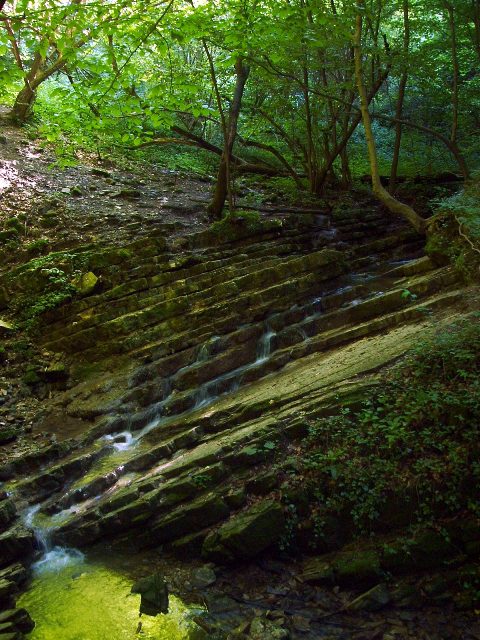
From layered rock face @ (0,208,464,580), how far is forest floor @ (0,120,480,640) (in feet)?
1.41

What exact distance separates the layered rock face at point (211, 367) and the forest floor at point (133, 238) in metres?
Answer: 0.43

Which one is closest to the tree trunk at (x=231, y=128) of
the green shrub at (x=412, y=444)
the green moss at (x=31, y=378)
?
the green moss at (x=31, y=378)

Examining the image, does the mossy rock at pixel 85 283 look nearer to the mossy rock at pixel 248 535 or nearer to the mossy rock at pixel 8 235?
the mossy rock at pixel 8 235

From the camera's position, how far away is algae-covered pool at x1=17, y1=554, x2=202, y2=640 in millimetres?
4375

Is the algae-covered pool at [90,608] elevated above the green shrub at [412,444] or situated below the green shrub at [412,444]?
below

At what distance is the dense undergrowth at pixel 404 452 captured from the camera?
4875 mm

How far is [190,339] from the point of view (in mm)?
8766

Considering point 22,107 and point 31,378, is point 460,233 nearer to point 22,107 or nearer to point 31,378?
point 31,378

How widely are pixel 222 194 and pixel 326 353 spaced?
6.80m

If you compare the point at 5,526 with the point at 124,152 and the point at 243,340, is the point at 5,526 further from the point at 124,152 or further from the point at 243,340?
the point at 124,152

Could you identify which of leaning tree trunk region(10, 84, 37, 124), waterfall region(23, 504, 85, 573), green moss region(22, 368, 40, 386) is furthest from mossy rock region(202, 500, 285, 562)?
leaning tree trunk region(10, 84, 37, 124)

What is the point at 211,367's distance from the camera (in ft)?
26.8

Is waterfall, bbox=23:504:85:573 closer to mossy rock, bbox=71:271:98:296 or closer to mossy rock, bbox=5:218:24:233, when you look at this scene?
mossy rock, bbox=71:271:98:296

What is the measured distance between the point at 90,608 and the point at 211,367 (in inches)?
165
